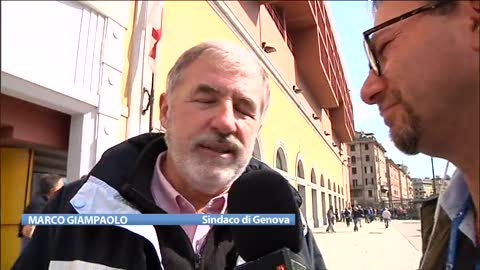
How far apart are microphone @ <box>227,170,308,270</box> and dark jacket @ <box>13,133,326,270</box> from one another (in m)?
0.11

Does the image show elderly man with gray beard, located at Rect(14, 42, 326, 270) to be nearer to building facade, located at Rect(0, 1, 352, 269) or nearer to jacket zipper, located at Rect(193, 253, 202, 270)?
jacket zipper, located at Rect(193, 253, 202, 270)

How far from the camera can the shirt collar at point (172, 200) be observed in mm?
722

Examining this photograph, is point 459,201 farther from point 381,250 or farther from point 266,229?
point 381,250

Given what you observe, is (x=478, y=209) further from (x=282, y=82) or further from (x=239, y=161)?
(x=282, y=82)

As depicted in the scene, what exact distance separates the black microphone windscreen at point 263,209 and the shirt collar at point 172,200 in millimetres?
217

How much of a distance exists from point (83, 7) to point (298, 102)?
669cm

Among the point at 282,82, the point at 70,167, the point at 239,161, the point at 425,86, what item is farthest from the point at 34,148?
the point at 282,82

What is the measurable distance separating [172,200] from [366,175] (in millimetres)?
561

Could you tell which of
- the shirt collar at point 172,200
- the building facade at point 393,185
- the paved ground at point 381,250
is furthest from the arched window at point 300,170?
the shirt collar at point 172,200

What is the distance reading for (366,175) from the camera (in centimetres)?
99

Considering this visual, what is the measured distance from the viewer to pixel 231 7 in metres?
3.96
